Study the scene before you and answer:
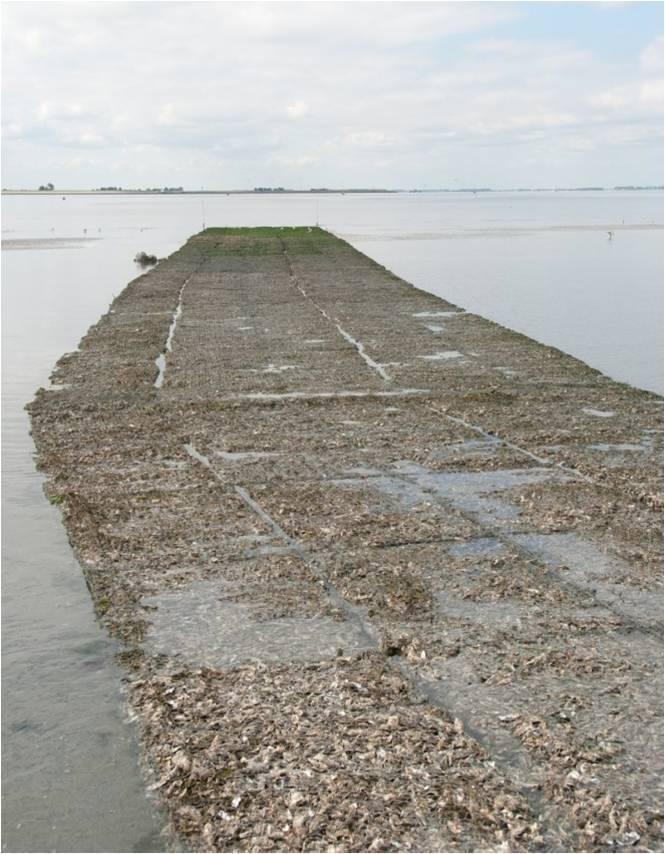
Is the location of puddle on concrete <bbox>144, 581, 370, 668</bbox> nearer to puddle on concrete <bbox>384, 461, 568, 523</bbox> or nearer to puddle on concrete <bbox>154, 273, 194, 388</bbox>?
puddle on concrete <bbox>384, 461, 568, 523</bbox>

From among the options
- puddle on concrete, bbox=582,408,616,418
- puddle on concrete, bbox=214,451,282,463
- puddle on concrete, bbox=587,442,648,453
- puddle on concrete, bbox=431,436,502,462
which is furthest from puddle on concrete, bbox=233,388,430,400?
puddle on concrete, bbox=587,442,648,453

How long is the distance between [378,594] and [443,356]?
1614 cm

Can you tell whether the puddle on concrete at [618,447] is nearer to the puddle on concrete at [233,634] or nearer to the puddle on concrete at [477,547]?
the puddle on concrete at [477,547]

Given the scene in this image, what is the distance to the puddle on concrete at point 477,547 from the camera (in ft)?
40.4

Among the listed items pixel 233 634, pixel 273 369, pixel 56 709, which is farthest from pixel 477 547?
pixel 273 369

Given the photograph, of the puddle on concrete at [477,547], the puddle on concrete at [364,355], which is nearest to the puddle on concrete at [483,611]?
the puddle on concrete at [477,547]

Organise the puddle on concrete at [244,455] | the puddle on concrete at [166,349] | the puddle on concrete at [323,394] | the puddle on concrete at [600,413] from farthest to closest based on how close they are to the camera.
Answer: the puddle on concrete at [166,349] → the puddle on concrete at [323,394] → the puddle on concrete at [600,413] → the puddle on concrete at [244,455]

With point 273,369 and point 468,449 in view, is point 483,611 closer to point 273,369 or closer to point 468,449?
point 468,449

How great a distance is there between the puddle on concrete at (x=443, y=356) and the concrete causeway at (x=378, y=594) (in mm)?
2267

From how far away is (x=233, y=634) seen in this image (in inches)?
400

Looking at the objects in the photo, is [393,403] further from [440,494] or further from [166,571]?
[166,571]

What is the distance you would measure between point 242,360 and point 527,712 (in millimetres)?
17868

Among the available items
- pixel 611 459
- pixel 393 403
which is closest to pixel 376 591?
pixel 611 459

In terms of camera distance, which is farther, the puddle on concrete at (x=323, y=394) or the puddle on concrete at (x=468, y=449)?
the puddle on concrete at (x=323, y=394)
